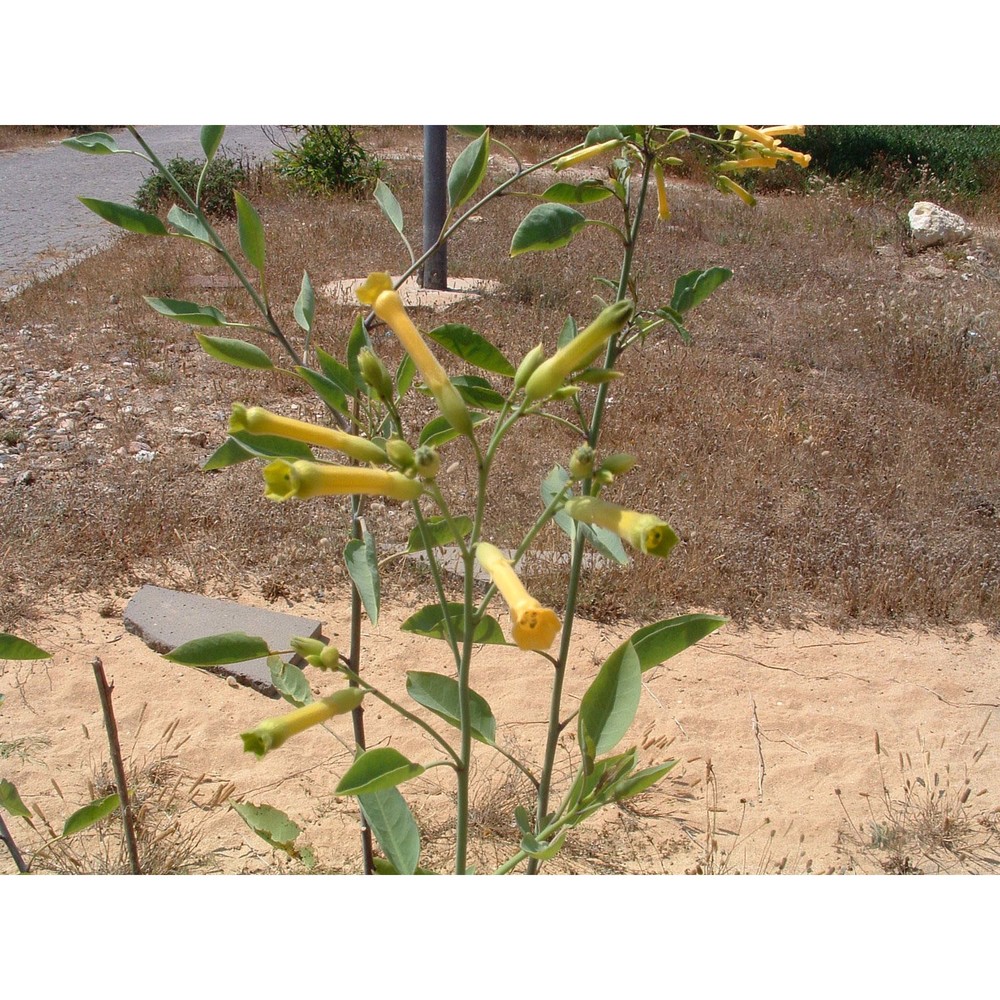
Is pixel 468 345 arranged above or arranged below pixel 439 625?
above

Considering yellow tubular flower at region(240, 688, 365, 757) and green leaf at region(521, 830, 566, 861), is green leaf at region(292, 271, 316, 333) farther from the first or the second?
green leaf at region(521, 830, 566, 861)

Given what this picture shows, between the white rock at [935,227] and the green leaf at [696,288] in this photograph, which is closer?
the green leaf at [696,288]

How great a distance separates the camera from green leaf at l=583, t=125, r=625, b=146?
1147mm

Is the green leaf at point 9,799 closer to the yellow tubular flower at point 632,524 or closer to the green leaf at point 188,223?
the green leaf at point 188,223

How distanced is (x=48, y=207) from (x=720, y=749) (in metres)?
10.7

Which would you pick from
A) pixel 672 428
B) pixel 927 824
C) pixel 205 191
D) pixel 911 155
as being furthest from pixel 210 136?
pixel 911 155

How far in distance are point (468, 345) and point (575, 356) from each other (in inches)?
11.0

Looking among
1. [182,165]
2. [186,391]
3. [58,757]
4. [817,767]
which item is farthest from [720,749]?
[182,165]

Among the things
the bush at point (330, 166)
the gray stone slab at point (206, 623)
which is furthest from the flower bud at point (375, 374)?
the bush at point (330, 166)

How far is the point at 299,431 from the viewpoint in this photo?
795 millimetres

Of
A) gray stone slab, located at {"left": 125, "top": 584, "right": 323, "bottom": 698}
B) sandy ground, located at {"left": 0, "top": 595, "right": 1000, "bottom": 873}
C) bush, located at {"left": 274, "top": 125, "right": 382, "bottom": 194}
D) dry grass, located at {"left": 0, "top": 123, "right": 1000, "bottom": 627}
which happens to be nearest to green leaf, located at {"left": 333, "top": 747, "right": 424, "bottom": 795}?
sandy ground, located at {"left": 0, "top": 595, "right": 1000, "bottom": 873}

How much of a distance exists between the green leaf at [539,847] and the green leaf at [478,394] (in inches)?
19.7

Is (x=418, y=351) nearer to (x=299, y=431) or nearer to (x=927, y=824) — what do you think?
(x=299, y=431)

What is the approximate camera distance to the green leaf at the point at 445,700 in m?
1.12
